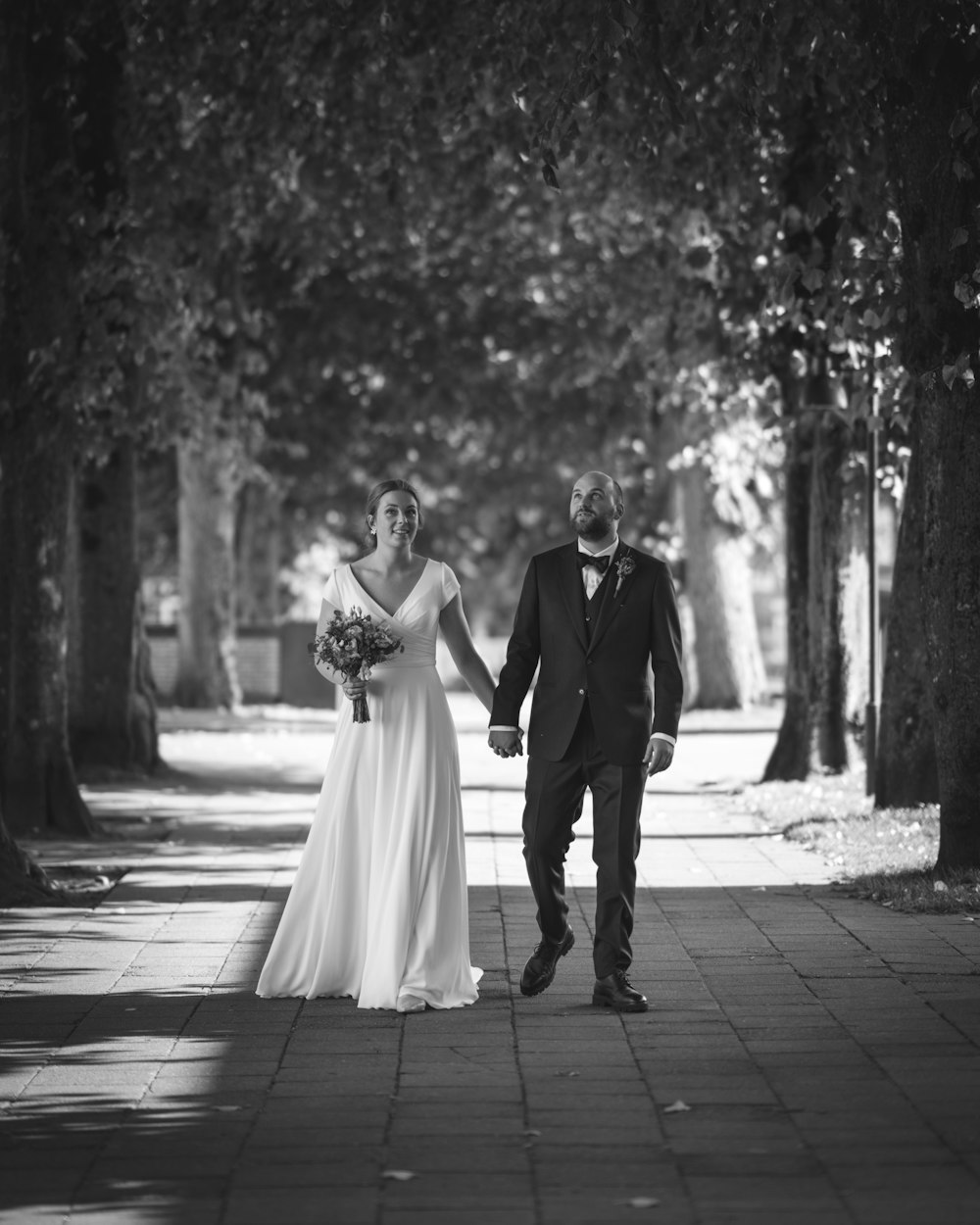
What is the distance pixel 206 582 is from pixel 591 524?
81.4 feet

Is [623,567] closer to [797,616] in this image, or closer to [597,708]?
[597,708]

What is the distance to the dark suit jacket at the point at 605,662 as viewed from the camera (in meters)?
7.90

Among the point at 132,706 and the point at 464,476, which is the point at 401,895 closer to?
the point at 132,706

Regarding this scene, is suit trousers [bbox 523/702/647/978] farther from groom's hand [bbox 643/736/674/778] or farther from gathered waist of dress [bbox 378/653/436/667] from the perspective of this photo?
gathered waist of dress [bbox 378/653/436/667]

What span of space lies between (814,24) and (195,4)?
6823mm

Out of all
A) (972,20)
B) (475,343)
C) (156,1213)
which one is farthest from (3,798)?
(475,343)

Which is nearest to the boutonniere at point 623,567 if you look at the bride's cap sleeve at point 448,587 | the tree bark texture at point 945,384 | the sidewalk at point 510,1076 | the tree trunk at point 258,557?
the bride's cap sleeve at point 448,587

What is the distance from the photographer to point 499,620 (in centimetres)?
6419

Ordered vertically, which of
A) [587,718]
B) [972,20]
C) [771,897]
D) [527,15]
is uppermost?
[527,15]

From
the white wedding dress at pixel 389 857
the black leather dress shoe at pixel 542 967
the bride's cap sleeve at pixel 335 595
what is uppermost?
the bride's cap sleeve at pixel 335 595

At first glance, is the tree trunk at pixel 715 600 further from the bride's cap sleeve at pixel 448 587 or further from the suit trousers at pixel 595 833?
the suit trousers at pixel 595 833

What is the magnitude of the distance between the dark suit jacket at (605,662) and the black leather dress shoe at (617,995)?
2.86ft

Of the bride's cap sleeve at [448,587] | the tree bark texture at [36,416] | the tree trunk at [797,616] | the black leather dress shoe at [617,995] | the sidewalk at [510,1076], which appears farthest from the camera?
the tree trunk at [797,616]

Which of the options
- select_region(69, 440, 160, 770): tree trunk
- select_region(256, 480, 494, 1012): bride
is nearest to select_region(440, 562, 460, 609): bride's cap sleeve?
select_region(256, 480, 494, 1012): bride
